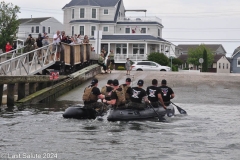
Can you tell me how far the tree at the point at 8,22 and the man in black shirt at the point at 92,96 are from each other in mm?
32893

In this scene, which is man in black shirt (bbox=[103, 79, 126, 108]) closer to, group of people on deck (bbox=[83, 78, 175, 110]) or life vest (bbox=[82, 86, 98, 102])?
group of people on deck (bbox=[83, 78, 175, 110])

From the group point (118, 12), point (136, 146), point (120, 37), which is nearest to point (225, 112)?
point (136, 146)

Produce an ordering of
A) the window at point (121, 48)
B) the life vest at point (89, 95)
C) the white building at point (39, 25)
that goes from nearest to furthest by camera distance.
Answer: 1. the life vest at point (89, 95)
2. the window at point (121, 48)
3. the white building at point (39, 25)

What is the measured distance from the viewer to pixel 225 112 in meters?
22.5

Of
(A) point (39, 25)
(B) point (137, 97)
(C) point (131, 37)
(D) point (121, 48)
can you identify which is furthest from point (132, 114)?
(A) point (39, 25)

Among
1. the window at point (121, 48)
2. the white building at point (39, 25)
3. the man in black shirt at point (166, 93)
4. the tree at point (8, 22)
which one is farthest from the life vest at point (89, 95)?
the white building at point (39, 25)

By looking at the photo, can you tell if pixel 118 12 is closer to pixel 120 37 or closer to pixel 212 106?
pixel 120 37

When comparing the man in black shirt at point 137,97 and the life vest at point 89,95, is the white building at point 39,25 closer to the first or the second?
the life vest at point 89,95

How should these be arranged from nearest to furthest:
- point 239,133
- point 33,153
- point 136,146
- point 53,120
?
point 33,153
point 136,146
point 239,133
point 53,120

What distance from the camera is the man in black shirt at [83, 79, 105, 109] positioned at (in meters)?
19.0

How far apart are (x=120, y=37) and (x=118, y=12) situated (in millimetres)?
6893

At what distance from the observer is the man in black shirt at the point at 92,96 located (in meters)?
19.0

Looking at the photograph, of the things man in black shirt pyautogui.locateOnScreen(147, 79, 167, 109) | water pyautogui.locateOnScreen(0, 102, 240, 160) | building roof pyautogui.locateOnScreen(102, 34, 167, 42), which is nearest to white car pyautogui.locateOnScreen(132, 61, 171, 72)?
building roof pyautogui.locateOnScreen(102, 34, 167, 42)

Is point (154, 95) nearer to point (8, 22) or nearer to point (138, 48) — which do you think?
point (8, 22)
